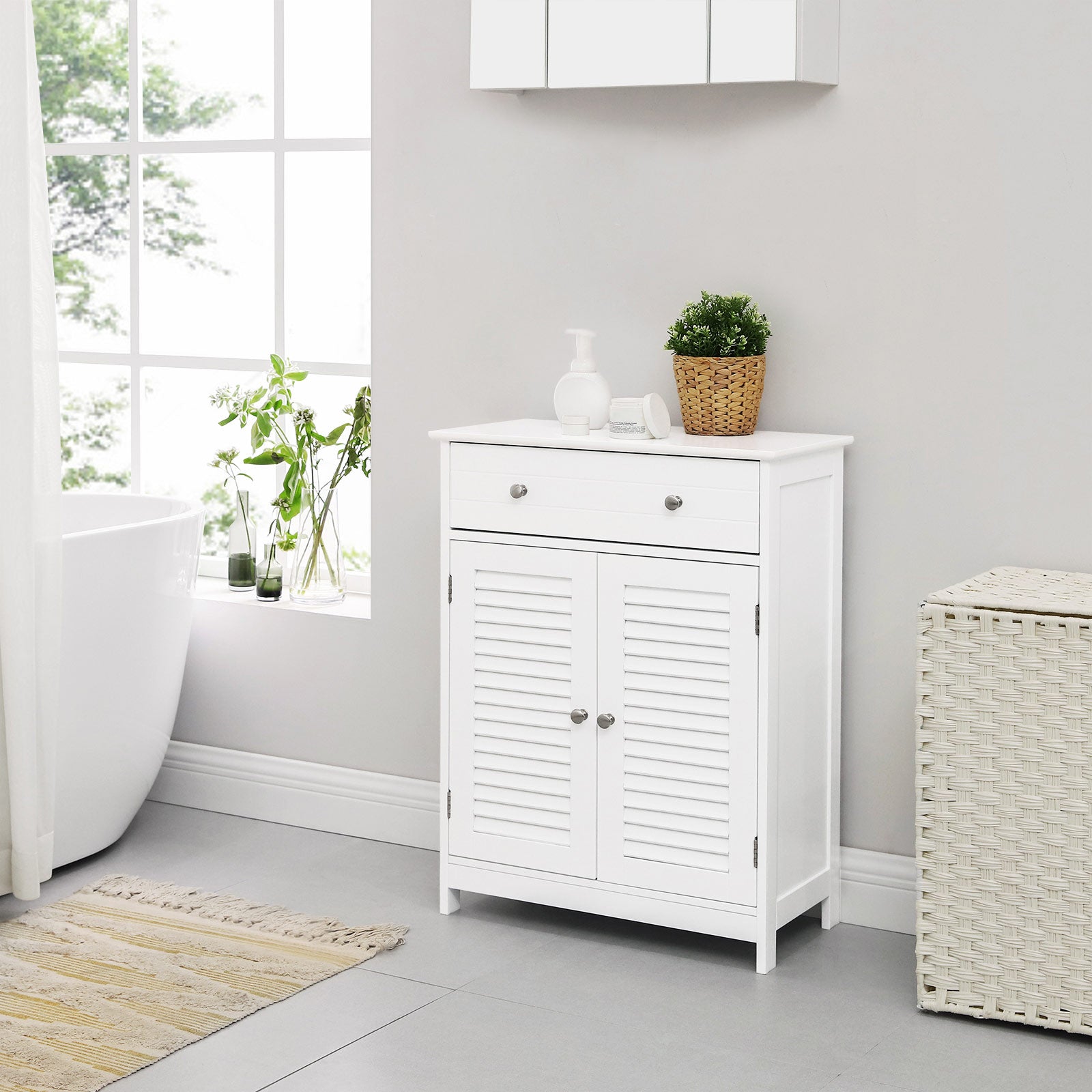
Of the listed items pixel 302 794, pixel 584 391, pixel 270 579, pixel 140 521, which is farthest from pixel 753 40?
pixel 302 794

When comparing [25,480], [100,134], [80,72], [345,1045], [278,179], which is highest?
[80,72]

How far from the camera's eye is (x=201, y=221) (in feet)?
15.8

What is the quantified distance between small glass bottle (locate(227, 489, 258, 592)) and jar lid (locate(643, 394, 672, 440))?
133cm

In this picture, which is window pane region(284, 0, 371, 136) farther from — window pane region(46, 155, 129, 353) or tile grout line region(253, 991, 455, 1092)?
tile grout line region(253, 991, 455, 1092)

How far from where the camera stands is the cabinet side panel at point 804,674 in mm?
2584

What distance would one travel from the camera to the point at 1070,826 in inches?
90.8

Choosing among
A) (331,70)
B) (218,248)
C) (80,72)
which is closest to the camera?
(331,70)

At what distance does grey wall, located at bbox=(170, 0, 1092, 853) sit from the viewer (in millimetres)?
2613

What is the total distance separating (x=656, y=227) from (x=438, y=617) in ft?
3.15

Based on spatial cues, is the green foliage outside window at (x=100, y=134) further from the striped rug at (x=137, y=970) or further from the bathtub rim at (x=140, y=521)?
the striped rug at (x=137, y=970)

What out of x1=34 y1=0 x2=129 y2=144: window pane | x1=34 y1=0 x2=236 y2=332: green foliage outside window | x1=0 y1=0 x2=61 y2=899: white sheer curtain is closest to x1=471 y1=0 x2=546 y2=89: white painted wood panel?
x1=0 y1=0 x2=61 y2=899: white sheer curtain

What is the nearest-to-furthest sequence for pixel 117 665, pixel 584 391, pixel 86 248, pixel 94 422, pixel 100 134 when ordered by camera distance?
pixel 584 391 → pixel 117 665 → pixel 100 134 → pixel 86 248 → pixel 94 422

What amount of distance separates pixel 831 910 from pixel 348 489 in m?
1.99

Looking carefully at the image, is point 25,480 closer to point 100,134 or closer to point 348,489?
point 348,489
